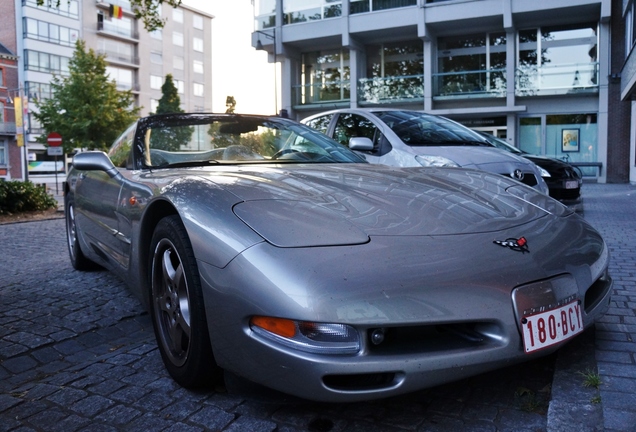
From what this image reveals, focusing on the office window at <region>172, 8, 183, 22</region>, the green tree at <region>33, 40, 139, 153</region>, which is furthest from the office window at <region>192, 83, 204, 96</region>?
the green tree at <region>33, 40, 139, 153</region>

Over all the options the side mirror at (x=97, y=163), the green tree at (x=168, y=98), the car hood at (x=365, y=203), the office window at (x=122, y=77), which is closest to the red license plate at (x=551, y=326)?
the car hood at (x=365, y=203)

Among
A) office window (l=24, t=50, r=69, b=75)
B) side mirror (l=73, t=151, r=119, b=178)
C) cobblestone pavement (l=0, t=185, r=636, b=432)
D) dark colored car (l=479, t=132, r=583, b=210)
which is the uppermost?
office window (l=24, t=50, r=69, b=75)

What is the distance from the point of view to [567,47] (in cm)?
2139

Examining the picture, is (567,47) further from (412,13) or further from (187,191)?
(187,191)

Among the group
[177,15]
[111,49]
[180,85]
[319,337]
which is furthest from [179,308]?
[177,15]

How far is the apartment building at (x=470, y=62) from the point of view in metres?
21.0

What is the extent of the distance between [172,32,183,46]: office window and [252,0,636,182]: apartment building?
43734mm

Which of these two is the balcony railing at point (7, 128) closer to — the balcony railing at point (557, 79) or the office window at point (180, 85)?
the office window at point (180, 85)

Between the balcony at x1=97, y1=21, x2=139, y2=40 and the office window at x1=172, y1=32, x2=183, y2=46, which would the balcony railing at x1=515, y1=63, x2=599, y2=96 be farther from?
the office window at x1=172, y1=32, x2=183, y2=46

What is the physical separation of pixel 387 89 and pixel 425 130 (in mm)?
18133

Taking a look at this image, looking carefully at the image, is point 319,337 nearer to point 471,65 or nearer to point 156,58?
point 471,65

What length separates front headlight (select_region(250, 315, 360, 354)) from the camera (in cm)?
188

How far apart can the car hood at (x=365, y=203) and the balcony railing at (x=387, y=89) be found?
69.9ft

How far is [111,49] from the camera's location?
5884cm
